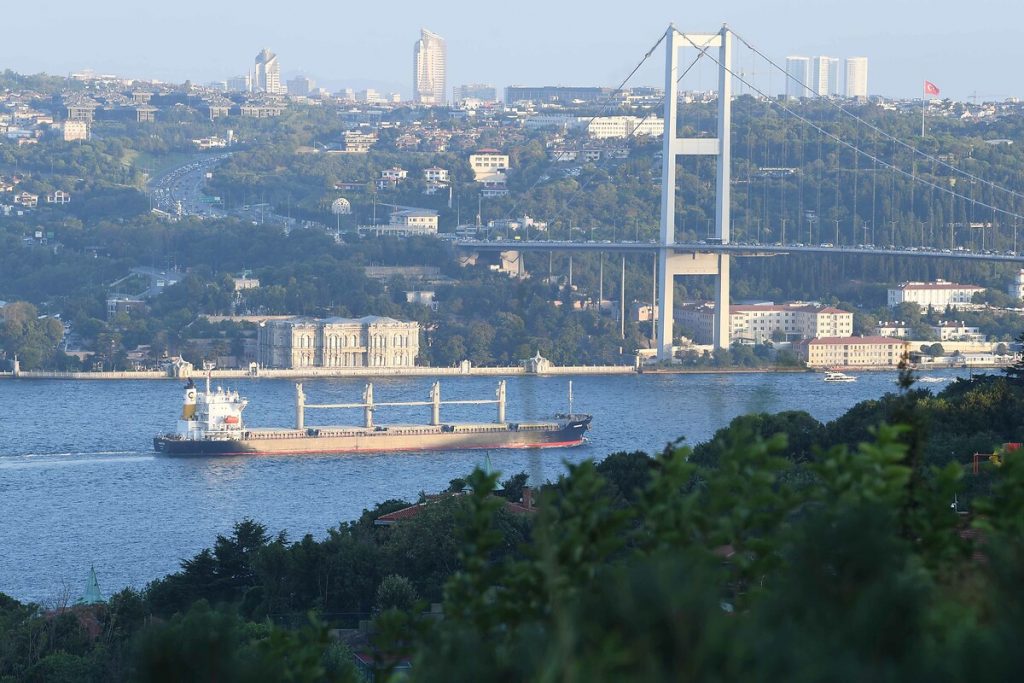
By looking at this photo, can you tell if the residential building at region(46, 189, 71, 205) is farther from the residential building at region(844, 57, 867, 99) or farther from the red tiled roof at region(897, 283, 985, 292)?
the residential building at region(844, 57, 867, 99)

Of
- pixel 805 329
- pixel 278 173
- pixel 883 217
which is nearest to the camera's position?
pixel 805 329

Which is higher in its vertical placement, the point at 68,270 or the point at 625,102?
the point at 625,102

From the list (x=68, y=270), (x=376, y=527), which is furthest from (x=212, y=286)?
(x=376, y=527)

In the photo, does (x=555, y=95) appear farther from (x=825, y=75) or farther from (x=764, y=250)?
(x=764, y=250)

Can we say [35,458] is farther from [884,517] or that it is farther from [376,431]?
[884,517]

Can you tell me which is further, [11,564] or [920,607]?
[11,564]

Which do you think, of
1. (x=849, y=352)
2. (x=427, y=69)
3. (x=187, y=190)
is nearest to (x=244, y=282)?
(x=849, y=352)

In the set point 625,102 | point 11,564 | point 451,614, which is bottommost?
point 11,564
